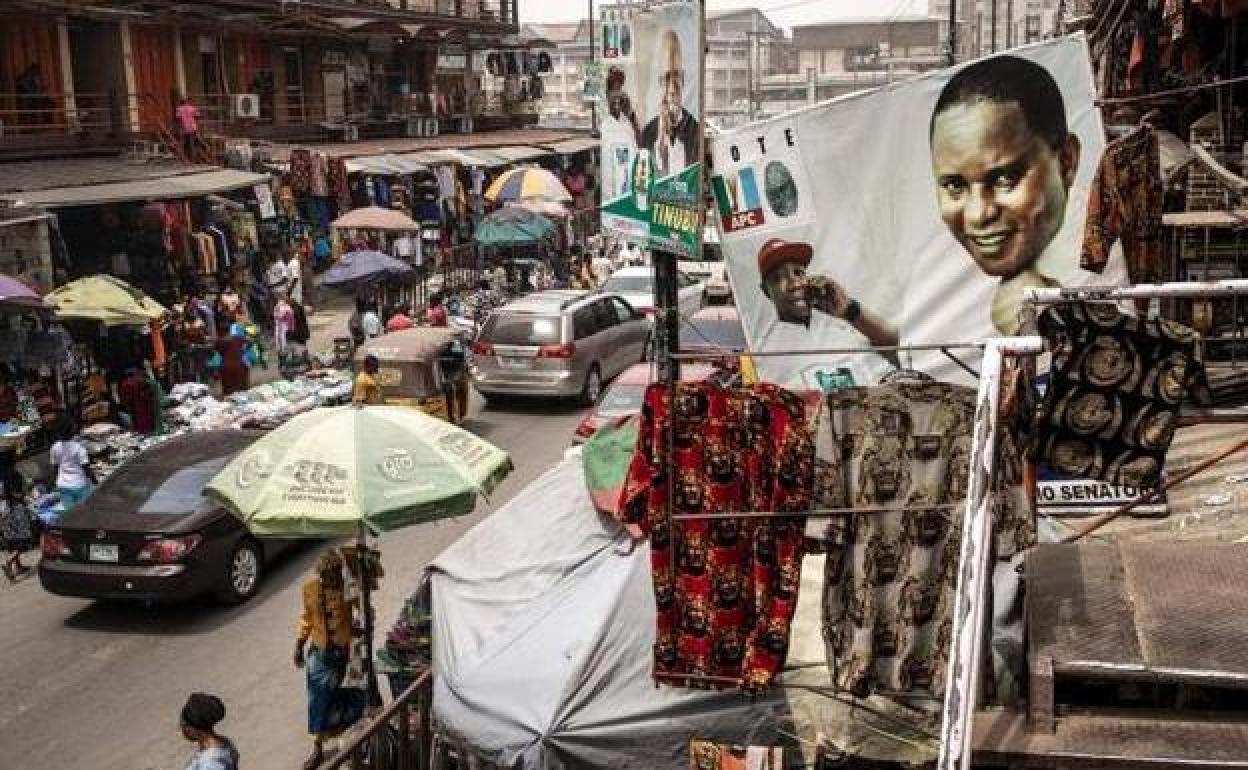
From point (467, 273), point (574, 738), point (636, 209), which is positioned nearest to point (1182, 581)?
point (574, 738)

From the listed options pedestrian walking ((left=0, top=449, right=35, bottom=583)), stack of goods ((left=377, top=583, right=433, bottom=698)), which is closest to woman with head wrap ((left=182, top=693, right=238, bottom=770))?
stack of goods ((left=377, top=583, right=433, bottom=698))

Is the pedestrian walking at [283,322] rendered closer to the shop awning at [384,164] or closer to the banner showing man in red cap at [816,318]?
the shop awning at [384,164]

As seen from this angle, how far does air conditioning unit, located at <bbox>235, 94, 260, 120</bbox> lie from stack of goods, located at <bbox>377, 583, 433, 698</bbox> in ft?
83.5

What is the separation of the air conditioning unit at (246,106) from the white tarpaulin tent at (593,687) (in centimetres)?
2655

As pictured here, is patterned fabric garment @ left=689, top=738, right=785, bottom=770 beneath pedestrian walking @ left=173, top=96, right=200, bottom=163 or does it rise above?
beneath

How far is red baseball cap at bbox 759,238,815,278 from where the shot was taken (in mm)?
8258

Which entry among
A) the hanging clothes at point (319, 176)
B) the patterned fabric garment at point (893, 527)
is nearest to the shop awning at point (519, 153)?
the hanging clothes at point (319, 176)

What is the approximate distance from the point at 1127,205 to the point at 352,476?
5.24 metres

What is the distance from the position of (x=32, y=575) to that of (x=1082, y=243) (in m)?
12.0

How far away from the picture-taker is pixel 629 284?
27562mm

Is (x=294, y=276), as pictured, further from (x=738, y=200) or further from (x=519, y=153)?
(x=738, y=200)

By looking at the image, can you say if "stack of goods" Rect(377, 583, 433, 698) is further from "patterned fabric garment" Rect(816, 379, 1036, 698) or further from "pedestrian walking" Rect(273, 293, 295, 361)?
"pedestrian walking" Rect(273, 293, 295, 361)

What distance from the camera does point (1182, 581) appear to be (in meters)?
4.61

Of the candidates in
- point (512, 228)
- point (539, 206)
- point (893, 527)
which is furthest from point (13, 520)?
point (539, 206)
